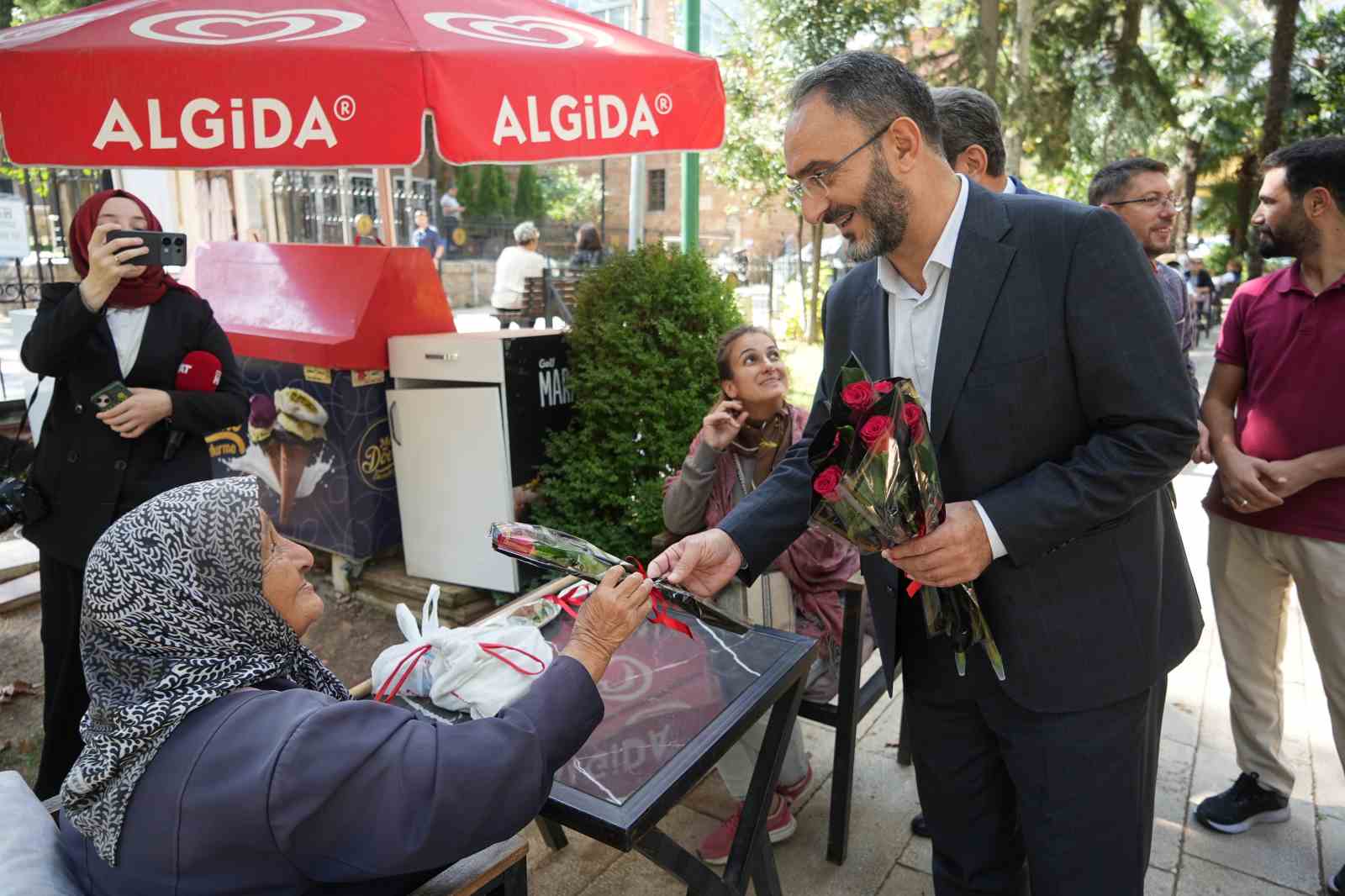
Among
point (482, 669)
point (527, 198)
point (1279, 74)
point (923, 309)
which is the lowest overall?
point (482, 669)

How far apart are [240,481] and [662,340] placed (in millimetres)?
2654

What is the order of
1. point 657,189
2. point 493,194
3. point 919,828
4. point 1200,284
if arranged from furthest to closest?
point 657,189, point 493,194, point 1200,284, point 919,828

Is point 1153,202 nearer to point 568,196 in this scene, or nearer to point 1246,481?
point 1246,481

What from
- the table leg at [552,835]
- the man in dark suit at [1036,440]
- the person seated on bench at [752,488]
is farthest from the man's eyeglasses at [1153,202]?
the table leg at [552,835]

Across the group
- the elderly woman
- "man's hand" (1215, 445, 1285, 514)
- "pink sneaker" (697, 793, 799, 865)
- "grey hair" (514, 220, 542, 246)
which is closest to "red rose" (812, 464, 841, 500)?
the elderly woman

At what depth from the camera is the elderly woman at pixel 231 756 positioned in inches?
50.7

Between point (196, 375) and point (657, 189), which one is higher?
point (657, 189)

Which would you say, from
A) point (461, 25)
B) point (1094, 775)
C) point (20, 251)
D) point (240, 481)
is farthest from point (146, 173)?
point (1094, 775)

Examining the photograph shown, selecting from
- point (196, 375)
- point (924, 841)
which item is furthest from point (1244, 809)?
point (196, 375)

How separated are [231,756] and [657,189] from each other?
132 feet

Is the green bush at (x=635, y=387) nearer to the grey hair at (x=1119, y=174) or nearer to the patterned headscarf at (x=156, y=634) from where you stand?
the grey hair at (x=1119, y=174)

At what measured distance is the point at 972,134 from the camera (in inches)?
108

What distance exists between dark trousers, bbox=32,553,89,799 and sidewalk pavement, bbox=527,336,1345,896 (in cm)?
145

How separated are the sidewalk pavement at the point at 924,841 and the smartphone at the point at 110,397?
6.09ft
